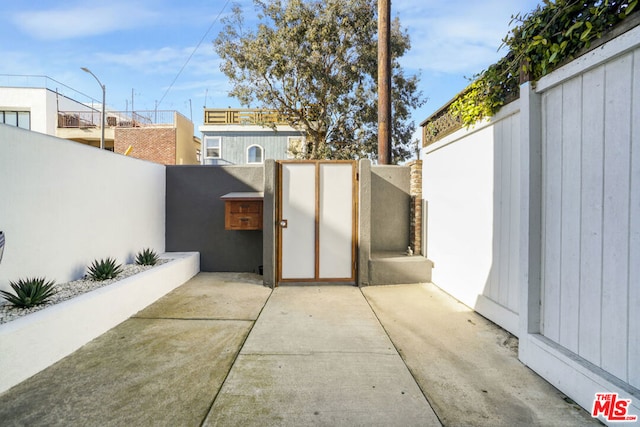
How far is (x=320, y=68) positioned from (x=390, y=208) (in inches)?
299

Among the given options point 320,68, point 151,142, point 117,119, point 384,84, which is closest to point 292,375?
point 384,84

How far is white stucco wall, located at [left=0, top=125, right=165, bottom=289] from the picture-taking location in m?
3.20

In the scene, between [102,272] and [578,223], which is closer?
[578,223]

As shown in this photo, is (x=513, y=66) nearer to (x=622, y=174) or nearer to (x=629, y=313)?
(x=622, y=174)

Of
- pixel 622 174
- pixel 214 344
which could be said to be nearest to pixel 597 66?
pixel 622 174

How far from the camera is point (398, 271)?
18.2ft

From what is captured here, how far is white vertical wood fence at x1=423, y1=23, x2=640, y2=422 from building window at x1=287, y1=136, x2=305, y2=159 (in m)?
11.7

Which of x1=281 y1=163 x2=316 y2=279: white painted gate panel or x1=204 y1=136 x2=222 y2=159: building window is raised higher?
x1=204 y1=136 x2=222 y2=159: building window

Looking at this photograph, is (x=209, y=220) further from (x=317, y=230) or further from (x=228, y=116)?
(x=228, y=116)

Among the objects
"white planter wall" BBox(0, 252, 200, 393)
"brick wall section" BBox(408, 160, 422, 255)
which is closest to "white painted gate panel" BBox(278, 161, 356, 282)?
"brick wall section" BBox(408, 160, 422, 255)

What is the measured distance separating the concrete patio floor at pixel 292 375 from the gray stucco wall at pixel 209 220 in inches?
90.2

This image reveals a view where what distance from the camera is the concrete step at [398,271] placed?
5.48 metres

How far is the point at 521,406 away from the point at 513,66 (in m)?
3.07

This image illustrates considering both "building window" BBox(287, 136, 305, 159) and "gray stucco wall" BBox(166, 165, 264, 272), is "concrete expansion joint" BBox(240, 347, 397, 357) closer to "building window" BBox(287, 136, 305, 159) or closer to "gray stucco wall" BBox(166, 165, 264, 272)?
"gray stucco wall" BBox(166, 165, 264, 272)
